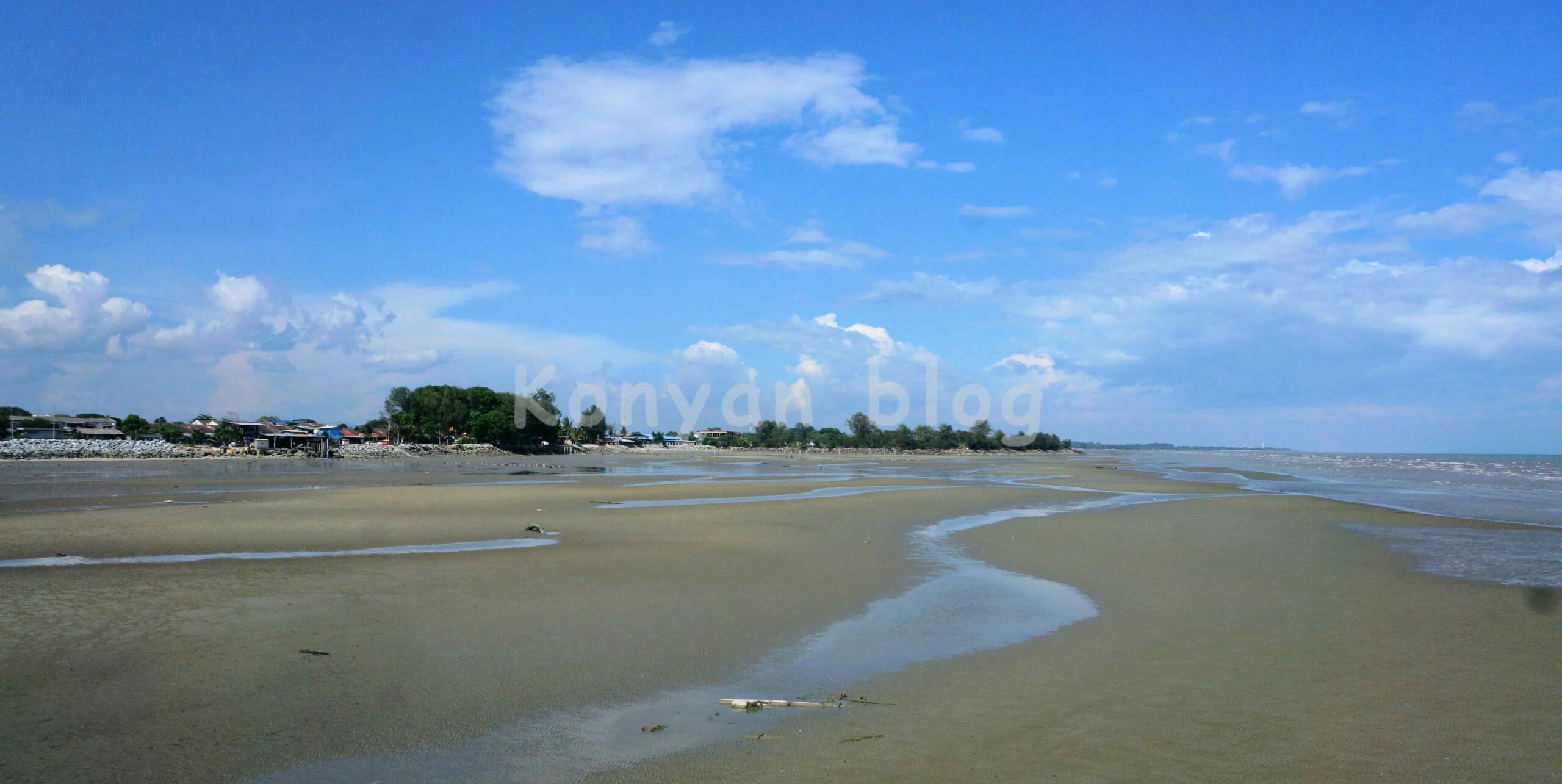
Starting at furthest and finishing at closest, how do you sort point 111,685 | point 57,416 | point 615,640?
point 57,416 < point 615,640 < point 111,685

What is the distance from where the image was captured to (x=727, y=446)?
7387 inches

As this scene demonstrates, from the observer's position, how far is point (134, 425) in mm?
113812

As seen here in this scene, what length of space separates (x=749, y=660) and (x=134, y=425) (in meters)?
138

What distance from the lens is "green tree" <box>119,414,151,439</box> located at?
112000 mm

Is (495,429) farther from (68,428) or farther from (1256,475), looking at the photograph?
(1256,475)

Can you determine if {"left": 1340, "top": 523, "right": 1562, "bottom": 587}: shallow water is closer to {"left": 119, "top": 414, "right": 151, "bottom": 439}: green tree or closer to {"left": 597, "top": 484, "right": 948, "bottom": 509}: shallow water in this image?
{"left": 597, "top": 484, "right": 948, "bottom": 509}: shallow water

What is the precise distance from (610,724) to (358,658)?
3.27 m

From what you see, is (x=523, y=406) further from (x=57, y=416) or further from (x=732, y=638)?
(x=732, y=638)

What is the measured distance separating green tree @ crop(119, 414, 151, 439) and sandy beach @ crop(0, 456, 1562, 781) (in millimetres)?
119455

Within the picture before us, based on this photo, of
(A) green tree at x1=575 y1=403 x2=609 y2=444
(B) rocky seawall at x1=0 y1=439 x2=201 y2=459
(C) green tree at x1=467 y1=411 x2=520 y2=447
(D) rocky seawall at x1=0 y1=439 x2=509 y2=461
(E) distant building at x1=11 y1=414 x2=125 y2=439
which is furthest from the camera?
(A) green tree at x1=575 y1=403 x2=609 y2=444

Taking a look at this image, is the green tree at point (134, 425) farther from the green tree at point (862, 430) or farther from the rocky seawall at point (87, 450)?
the green tree at point (862, 430)

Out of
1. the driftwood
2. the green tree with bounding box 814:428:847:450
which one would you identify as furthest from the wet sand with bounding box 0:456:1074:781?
the green tree with bounding box 814:428:847:450

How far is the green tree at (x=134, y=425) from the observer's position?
367ft

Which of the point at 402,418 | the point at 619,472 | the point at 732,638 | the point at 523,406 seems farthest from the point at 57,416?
the point at 732,638
